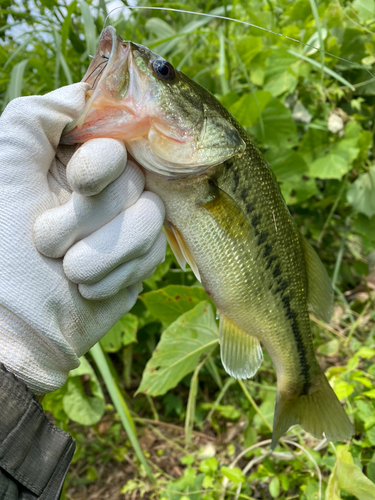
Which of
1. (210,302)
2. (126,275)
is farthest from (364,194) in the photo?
(126,275)

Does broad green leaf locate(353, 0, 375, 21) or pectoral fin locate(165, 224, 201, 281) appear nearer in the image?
pectoral fin locate(165, 224, 201, 281)

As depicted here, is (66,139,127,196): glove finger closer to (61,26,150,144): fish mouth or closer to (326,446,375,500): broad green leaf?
(61,26,150,144): fish mouth

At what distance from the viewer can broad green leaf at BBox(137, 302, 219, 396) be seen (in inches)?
54.5

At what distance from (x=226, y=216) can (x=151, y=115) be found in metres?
0.31

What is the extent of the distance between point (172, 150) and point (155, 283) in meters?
1.08

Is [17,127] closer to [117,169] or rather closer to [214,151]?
[117,169]

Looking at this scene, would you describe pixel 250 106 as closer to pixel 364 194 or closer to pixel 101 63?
pixel 364 194

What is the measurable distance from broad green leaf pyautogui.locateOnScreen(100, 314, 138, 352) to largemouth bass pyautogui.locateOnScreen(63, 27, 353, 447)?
636 millimetres

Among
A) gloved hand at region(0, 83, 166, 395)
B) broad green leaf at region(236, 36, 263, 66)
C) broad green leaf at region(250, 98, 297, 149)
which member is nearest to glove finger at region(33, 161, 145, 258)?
gloved hand at region(0, 83, 166, 395)

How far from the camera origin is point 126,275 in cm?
85

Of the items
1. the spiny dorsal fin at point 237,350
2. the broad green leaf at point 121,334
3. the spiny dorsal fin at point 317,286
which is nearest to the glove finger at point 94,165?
the spiny dorsal fin at point 237,350

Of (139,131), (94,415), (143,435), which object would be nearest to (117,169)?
(139,131)

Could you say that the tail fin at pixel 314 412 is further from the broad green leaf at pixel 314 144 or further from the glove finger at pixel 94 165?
the broad green leaf at pixel 314 144

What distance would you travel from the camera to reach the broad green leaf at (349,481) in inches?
35.5
